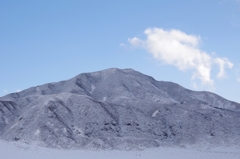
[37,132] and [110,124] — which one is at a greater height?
[110,124]

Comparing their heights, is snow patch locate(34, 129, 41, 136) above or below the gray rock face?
below

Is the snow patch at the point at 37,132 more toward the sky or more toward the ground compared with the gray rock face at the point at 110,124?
more toward the ground

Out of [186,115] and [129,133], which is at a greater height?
[186,115]

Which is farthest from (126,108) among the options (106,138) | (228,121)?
(228,121)

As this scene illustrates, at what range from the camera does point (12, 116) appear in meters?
62.8

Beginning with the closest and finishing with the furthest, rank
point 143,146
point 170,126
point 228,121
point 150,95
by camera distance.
Result: point 143,146 → point 170,126 → point 228,121 → point 150,95

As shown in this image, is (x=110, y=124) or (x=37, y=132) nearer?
(x=37, y=132)

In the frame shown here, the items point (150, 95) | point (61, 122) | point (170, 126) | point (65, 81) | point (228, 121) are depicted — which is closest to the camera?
point (61, 122)

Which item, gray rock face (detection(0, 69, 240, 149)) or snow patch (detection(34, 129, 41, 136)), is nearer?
snow patch (detection(34, 129, 41, 136))

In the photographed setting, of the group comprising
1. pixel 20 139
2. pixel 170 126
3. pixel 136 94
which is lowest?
pixel 20 139

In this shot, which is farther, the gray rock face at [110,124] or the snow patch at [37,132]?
the gray rock face at [110,124]

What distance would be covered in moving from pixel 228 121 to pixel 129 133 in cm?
2075

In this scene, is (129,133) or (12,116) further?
(12,116)

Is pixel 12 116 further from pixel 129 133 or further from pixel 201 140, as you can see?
pixel 201 140
